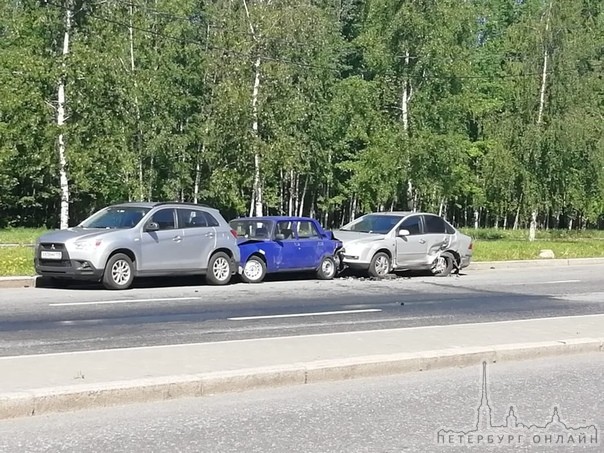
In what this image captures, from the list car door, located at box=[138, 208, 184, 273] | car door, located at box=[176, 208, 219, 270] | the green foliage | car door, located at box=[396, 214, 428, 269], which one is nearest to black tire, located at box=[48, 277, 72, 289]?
car door, located at box=[138, 208, 184, 273]

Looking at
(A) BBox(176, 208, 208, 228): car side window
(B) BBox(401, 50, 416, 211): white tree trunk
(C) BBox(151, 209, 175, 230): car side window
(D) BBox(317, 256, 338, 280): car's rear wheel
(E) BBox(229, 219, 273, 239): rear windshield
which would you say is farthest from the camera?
(B) BBox(401, 50, 416, 211): white tree trunk

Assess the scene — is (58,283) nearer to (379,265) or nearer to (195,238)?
(195,238)

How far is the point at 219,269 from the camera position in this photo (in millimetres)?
18297

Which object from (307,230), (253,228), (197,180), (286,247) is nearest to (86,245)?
(253,228)

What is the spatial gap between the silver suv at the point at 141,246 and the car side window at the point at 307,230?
5.68ft

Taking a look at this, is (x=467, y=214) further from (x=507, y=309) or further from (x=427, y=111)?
(x=507, y=309)

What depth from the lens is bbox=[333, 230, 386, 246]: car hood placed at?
2106 centimetres

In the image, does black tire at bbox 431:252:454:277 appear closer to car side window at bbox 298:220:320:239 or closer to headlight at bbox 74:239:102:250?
car side window at bbox 298:220:320:239

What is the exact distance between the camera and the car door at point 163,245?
16969mm

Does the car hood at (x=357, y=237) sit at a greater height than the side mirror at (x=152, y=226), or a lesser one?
lesser

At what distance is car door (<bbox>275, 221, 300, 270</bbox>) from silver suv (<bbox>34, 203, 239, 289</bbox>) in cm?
108

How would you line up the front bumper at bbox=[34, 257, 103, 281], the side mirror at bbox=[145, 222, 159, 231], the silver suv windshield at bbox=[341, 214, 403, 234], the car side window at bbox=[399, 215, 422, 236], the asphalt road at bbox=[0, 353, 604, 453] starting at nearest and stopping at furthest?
1. the asphalt road at bbox=[0, 353, 604, 453]
2. the front bumper at bbox=[34, 257, 103, 281]
3. the side mirror at bbox=[145, 222, 159, 231]
4. the silver suv windshield at bbox=[341, 214, 403, 234]
5. the car side window at bbox=[399, 215, 422, 236]

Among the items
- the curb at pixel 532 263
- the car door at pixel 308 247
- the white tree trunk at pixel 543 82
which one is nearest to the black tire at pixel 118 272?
the car door at pixel 308 247

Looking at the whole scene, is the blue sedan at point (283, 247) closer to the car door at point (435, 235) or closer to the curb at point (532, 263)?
the car door at point (435, 235)
